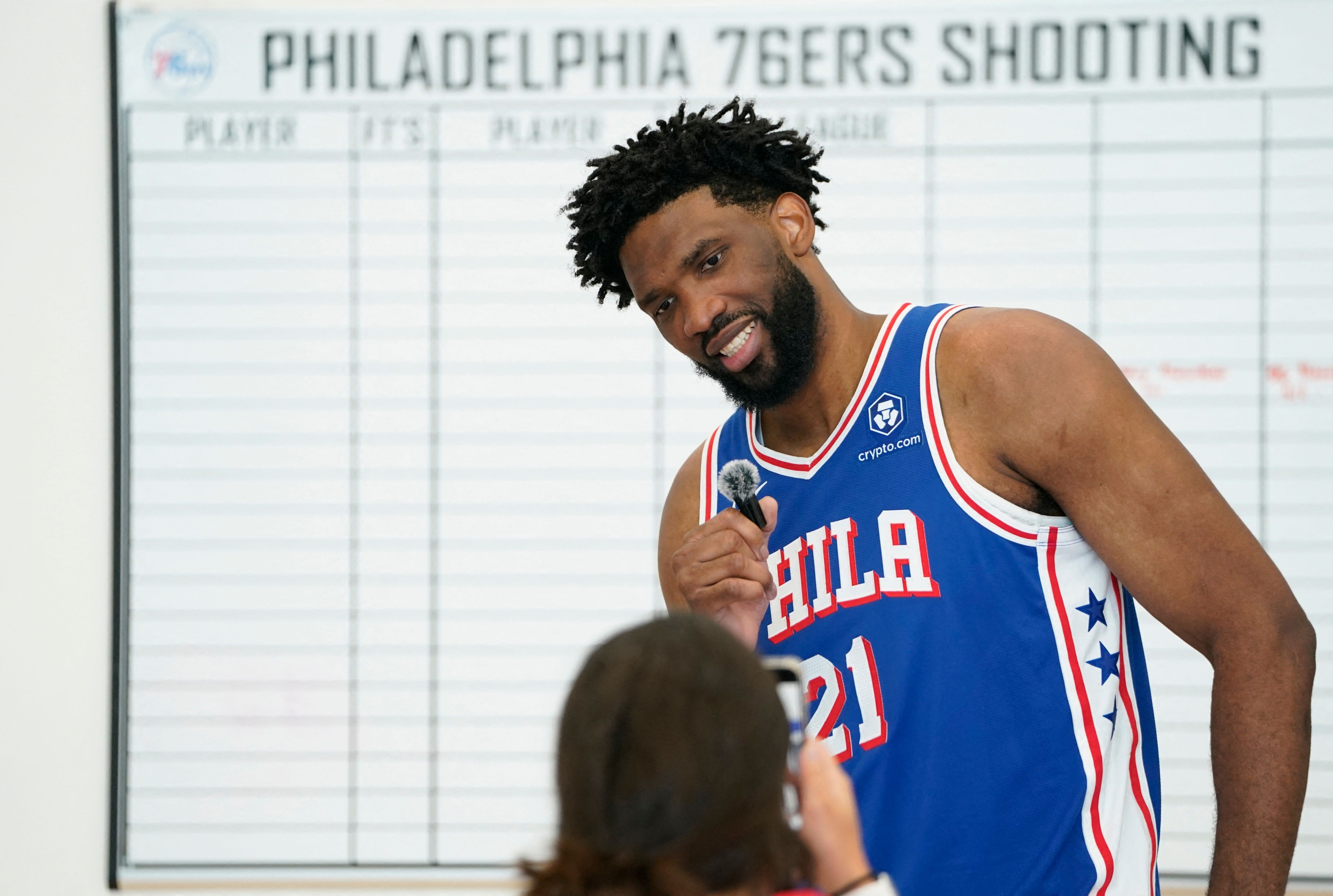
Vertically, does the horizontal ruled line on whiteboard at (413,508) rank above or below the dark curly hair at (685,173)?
below

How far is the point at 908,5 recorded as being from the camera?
2.44 meters

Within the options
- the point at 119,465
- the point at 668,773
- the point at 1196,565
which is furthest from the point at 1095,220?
the point at 119,465

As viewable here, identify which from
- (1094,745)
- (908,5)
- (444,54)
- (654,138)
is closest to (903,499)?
(1094,745)

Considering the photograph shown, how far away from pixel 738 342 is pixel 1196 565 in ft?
2.08

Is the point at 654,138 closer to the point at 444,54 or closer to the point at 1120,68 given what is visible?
the point at 444,54

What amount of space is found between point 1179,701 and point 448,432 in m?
1.67

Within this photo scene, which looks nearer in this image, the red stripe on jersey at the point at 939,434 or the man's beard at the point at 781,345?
the red stripe on jersey at the point at 939,434

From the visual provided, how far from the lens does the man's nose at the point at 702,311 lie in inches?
61.3

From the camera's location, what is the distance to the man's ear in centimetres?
169

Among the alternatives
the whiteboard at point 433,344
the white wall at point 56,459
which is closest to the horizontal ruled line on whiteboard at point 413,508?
the whiteboard at point 433,344

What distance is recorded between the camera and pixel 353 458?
99.8 inches

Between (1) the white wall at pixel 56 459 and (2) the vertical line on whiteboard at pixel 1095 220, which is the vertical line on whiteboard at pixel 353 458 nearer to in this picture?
(1) the white wall at pixel 56 459

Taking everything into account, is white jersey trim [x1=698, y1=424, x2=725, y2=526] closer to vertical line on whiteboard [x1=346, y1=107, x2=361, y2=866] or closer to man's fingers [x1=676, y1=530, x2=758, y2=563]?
man's fingers [x1=676, y1=530, x2=758, y2=563]

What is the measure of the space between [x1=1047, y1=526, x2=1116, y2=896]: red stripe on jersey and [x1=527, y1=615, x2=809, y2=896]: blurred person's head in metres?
0.67
